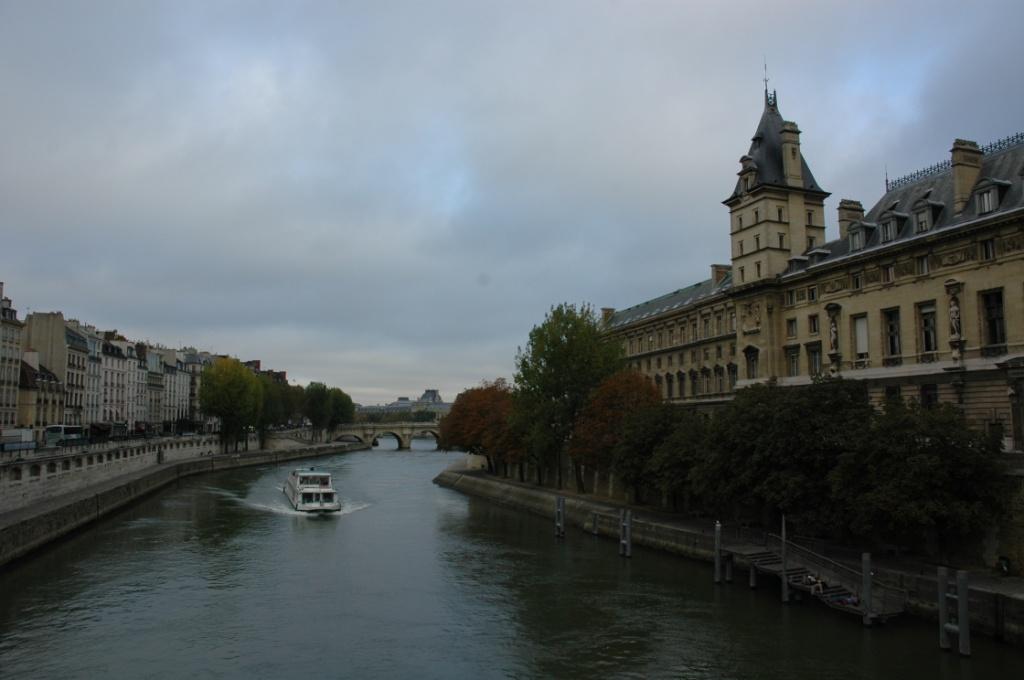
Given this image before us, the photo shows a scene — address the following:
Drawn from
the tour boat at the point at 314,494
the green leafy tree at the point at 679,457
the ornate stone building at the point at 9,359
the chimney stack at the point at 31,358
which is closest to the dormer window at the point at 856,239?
the green leafy tree at the point at 679,457

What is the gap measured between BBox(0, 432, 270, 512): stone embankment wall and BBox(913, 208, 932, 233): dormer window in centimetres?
4892

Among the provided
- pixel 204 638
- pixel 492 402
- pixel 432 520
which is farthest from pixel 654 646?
pixel 492 402

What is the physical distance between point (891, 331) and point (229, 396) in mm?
93462

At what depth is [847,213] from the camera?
5216cm

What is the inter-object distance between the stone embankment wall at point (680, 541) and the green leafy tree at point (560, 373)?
5.09 metres

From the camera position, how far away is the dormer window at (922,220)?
40.7 m

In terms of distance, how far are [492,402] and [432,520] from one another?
31.6 m

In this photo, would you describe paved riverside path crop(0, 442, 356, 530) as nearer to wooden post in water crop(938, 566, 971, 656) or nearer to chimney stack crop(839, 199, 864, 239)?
wooden post in water crop(938, 566, 971, 656)

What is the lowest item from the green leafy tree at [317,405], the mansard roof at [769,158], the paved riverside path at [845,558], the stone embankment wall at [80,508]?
the paved riverside path at [845,558]

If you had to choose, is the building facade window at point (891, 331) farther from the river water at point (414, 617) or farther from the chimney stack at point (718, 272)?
the chimney stack at point (718, 272)

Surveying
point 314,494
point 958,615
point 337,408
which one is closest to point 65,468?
point 314,494

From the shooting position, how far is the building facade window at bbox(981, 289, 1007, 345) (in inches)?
1414

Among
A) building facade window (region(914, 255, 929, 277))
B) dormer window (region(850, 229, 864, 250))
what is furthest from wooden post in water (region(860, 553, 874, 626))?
dormer window (region(850, 229, 864, 250))

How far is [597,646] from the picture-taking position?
1043 inches
